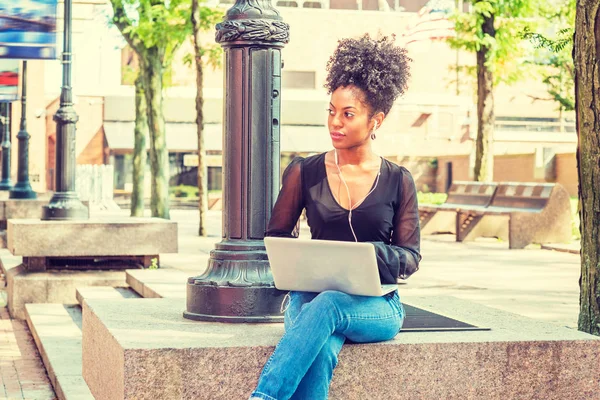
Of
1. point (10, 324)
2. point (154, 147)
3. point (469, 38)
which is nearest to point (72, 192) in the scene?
point (10, 324)

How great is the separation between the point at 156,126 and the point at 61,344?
630 inches

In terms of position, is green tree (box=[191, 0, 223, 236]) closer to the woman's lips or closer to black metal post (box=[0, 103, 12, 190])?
black metal post (box=[0, 103, 12, 190])

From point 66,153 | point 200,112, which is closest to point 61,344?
point 66,153

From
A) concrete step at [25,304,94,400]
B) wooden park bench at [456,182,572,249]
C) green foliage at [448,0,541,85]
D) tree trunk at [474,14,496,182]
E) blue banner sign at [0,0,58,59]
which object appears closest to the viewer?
concrete step at [25,304,94,400]

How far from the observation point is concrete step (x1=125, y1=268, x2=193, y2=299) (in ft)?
28.2

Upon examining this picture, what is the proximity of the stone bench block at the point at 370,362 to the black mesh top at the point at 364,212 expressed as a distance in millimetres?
444

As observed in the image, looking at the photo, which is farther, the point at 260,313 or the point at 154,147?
the point at 154,147

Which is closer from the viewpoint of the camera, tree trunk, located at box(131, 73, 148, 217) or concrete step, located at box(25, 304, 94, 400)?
concrete step, located at box(25, 304, 94, 400)

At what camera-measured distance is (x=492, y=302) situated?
10.6 m

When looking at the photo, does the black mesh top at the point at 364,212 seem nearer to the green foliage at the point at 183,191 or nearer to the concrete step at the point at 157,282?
the concrete step at the point at 157,282

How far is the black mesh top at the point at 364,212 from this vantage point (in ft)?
15.7

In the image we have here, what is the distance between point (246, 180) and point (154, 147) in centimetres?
1873

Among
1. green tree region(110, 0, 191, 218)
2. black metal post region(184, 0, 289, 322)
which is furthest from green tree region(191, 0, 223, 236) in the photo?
black metal post region(184, 0, 289, 322)

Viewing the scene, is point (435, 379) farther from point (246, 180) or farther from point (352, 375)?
point (246, 180)
